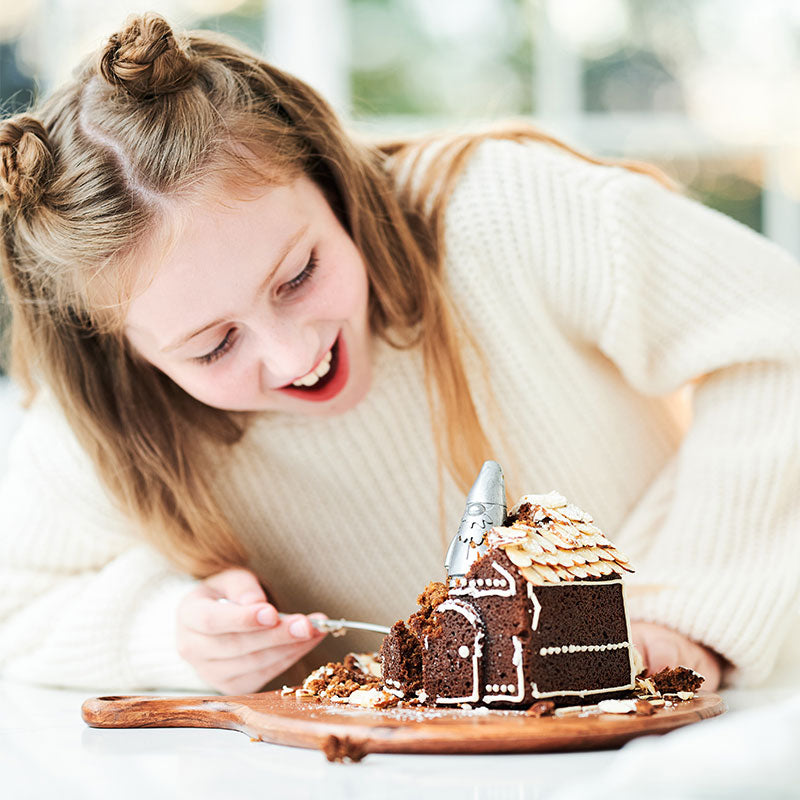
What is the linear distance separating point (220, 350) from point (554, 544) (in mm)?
498

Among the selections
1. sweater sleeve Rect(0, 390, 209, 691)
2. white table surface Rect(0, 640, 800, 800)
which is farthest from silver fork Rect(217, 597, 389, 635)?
white table surface Rect(0, 640, 800, 800)

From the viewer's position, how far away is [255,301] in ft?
3.90

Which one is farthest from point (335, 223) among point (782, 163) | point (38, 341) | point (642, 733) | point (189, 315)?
point (782, 163)

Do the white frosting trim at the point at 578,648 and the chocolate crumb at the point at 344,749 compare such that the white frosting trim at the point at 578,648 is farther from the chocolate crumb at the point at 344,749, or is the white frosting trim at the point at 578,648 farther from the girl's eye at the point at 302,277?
the girl's eye at the point at 302,277

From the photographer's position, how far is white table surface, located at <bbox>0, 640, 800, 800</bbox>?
0.62 meters

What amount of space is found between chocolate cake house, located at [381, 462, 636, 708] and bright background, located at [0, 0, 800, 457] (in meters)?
2.86

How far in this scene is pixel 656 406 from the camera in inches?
64.2

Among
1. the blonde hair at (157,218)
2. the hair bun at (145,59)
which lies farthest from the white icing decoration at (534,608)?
the hair bun at (145,59)

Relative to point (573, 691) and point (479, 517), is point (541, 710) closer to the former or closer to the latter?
point (573, 691)

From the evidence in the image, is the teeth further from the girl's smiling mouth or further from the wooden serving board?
the wooden serving board

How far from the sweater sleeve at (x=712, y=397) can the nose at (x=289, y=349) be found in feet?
1.33

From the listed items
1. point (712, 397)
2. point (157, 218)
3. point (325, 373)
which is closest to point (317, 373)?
point (325, 373)

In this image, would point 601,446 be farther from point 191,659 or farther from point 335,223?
point 191,659

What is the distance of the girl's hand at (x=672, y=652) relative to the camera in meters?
1.17
